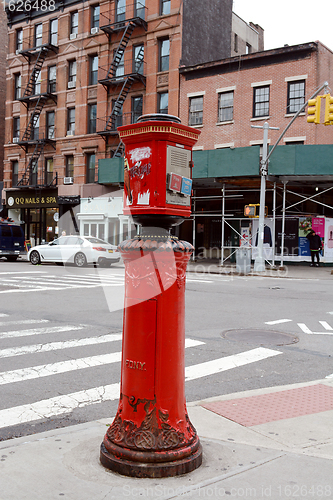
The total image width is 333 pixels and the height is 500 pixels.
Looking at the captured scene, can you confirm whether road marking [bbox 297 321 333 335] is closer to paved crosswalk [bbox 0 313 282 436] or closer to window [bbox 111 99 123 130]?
paved crosswalk [bbox 0 313 282 436]

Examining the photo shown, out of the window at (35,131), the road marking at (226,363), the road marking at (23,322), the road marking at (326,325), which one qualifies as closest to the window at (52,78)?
the window at (35,131)

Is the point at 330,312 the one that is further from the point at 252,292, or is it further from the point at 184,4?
the point at 184,4

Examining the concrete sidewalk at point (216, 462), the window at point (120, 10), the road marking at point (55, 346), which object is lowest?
the road marking at point (55, 346)

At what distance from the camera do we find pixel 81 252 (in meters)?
23.1

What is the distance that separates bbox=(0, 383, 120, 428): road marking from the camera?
424 cm

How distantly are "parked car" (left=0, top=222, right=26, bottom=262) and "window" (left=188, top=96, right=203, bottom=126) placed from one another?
1222cm

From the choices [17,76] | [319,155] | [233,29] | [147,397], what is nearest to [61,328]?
[147,397]

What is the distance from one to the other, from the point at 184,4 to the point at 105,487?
31.4m

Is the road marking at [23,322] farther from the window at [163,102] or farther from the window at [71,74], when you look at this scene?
the window at [71,74]

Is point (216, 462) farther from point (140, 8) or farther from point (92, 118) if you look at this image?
point (92, 118)

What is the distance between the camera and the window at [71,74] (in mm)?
35284

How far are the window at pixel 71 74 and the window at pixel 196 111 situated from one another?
10.8m

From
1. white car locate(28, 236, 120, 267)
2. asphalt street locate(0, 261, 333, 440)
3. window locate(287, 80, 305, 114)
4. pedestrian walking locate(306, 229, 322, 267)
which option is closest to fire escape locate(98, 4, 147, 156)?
white car locate(28, 236, 120, 267)

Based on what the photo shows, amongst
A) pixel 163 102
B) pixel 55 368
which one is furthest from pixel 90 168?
pixel 55 368
